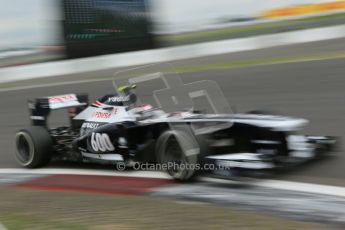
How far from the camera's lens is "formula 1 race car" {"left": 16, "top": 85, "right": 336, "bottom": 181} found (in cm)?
559

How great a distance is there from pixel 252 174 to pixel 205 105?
1110 millimetres

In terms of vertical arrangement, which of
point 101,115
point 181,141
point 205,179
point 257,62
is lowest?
point 205,179

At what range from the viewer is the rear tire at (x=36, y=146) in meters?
7.37

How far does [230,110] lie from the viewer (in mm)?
6379

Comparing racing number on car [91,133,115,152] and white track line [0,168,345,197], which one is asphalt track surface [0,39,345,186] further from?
racing number on car [91,133,115,152]

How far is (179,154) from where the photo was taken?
5.80m

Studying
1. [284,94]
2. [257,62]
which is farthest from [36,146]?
[257,62]

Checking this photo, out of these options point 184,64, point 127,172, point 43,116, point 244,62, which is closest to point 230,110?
point 127,172

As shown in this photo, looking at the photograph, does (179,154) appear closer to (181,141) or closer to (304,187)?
(181,141)

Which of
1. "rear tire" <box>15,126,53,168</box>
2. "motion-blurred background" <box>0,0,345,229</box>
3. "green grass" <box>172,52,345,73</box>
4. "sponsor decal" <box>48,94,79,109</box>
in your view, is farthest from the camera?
"green grass" <box>172,52,345,73</box>

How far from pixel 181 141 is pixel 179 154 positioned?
24 cm

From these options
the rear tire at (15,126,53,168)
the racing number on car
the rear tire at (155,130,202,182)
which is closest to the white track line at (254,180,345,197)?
the rear tire at (155,130,202,182)

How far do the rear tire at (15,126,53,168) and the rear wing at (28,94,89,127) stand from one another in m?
0.32

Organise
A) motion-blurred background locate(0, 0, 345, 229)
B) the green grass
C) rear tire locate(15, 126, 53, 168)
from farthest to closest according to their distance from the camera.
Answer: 1. the green grass
2. rear tire locate(15, 126, 53, 168)
3. motion-blurred background locate(0, 0, 345, 229)
